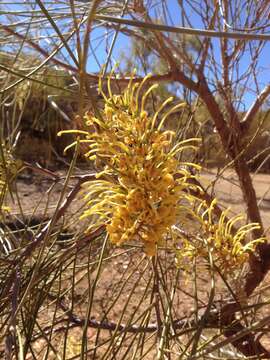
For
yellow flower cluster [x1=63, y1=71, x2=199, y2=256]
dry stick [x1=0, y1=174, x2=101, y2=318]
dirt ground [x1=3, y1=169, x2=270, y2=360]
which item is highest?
yellow flower cluster [x1=63, y1=71, x2=199, y2=256]

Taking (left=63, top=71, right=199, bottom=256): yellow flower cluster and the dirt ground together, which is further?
the dirt ground

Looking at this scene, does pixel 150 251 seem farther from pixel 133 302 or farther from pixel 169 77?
pixel 133 302

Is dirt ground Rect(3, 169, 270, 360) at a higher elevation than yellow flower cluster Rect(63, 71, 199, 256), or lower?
lower

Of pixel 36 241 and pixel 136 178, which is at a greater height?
pixel 136 178

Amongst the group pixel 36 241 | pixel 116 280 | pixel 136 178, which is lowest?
pixel 116 280

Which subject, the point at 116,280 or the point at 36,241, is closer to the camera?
the point at 36,241

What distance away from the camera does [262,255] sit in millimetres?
1259

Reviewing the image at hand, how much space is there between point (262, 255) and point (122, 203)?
2.80 feet

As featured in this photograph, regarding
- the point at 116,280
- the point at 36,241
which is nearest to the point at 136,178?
the point at 36,241

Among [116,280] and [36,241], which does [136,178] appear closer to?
[36,241]

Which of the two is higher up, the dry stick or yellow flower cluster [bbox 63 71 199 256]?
yellow flower cluster [bbox 63 71 199 256]

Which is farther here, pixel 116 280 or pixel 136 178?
pixel 116 280

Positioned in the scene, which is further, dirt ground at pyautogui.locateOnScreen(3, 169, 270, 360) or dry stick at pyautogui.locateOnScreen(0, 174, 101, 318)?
dirt ground at pyautogui.locateOnScreen(3, 169, 270, 360)

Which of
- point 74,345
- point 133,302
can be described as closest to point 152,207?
point 74,345
